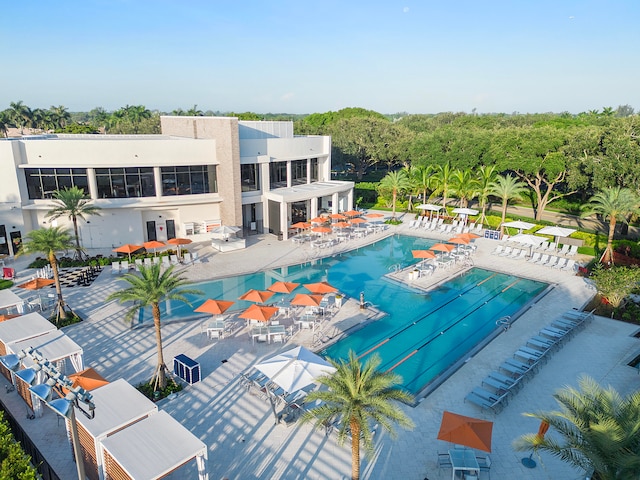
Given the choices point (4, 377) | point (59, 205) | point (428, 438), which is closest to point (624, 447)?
point (428, 438)

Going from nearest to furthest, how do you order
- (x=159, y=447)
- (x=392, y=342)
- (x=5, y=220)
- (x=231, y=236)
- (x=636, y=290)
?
(x=159, y=447)
(x=392, y=342)
(x=636, y=290)
(x=5, y=220)
(x=231, y=236)

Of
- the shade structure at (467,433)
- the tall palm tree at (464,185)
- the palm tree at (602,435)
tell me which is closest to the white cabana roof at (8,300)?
the shade structure at (467,433)

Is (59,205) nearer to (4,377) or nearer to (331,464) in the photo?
(4,377)

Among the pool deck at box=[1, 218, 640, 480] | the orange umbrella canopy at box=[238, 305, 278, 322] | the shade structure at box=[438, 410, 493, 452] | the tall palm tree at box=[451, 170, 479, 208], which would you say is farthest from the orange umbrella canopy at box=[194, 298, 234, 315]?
the tall palm tree at box=[451, 170, 479, 208]

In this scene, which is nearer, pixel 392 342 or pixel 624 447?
pixel 624 447

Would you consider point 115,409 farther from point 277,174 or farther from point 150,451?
point 277,174

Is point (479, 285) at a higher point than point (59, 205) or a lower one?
lower


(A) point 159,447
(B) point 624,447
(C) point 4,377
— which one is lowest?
(C) point 4,377

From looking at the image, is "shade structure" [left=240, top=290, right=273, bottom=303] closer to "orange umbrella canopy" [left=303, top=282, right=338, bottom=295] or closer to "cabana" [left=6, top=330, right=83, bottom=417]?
"orange umbrella canopy" [left=303, top=282, right=338, bottom=295]
